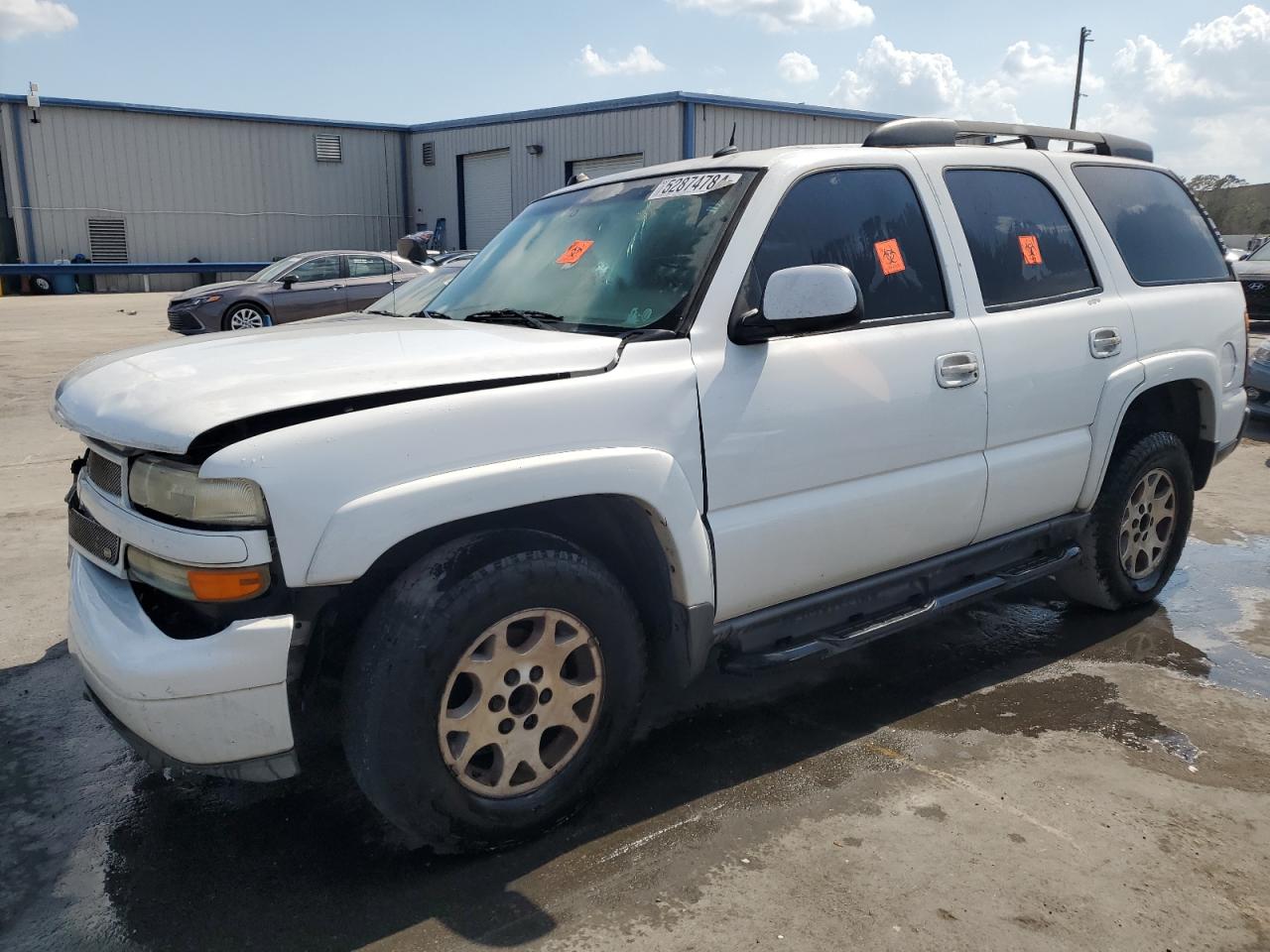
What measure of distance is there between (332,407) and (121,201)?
109 ft

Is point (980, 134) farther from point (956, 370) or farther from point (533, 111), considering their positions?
point (533, 111)

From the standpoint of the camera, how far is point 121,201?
101ft

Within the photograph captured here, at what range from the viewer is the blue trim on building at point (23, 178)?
95.3 feet

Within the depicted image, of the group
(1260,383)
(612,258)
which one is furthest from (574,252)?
(1260,383)

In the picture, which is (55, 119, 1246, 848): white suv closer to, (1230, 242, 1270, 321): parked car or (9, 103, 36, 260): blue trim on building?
(1230, 242, 1270, 321): parked car

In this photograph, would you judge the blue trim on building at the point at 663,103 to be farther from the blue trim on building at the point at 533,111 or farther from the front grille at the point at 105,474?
the front grille at the point at 105,474

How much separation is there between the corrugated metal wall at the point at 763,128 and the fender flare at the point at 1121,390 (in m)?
20.7

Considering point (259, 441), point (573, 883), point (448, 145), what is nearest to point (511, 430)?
point (259, 441)

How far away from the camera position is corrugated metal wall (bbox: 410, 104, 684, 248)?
81.8 feet

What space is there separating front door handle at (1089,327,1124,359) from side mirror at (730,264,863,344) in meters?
1.51


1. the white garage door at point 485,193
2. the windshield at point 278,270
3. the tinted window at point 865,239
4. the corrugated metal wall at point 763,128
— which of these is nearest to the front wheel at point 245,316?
the windshield at point 278,270

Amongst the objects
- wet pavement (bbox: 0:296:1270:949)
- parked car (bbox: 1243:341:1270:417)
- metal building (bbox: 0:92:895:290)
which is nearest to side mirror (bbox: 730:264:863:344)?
wet pavement (bbox: 0:296:1270:949)

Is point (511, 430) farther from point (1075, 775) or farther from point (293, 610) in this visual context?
point (1075, 775)

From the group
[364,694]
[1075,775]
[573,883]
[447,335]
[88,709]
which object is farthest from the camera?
[88,709]
